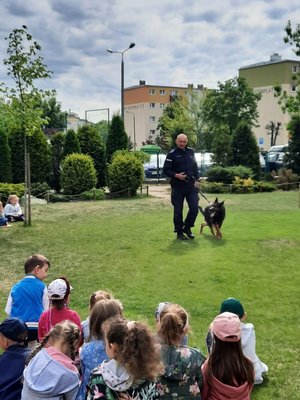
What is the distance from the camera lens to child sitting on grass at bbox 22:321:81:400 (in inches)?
116

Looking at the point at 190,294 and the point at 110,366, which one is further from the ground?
the point at 110,366

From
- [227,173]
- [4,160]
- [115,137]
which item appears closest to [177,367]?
[4,160]

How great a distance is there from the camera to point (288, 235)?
33.3ft

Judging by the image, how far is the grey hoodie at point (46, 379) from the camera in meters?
2.94

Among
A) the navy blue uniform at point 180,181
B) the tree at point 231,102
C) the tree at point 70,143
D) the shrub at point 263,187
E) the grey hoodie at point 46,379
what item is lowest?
the shrub at point 263,187

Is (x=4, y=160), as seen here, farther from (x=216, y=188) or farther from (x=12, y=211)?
(x=216, y=188)

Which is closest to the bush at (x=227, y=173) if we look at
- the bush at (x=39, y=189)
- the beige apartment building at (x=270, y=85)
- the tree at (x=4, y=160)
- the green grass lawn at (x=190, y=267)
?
the bush at (x=39, y=189)

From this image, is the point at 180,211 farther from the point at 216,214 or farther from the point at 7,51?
the point at 7,51

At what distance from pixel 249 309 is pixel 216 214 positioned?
3.93 m

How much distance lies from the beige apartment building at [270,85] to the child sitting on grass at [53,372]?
62384 millimetres

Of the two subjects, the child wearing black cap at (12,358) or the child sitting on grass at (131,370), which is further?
the child wearing black cap at (12,358)

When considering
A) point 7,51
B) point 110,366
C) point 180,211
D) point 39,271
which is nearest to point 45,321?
point 39,271

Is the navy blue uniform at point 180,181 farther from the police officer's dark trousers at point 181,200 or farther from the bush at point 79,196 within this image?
the bush at point 79,196

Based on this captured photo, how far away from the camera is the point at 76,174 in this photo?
1947cm
